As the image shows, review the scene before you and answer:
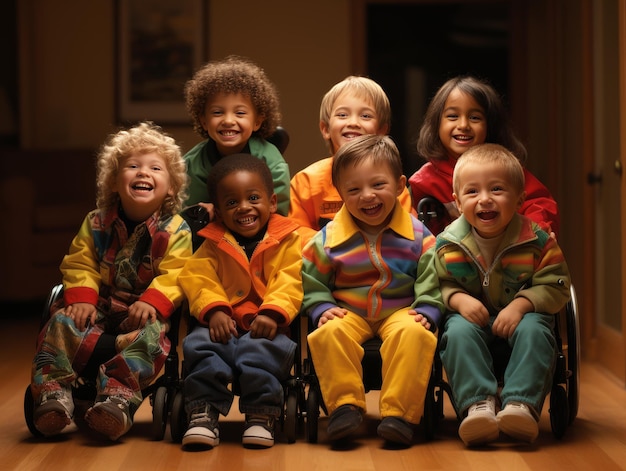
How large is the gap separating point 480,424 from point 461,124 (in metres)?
0.99

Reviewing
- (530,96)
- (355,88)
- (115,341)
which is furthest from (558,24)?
(115,341)

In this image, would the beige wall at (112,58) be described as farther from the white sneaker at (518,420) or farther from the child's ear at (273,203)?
the white sneaker at (518,420)

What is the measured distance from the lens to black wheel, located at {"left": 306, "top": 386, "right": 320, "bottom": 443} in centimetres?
265

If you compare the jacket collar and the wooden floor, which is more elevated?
the jacket collar

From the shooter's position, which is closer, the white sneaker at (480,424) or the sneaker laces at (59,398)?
the white sneaker at (480,424)

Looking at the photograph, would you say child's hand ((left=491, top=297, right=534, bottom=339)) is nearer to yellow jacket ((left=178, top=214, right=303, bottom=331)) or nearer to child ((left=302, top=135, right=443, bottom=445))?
child ((left=302, top=135, right=443, bottom=445))

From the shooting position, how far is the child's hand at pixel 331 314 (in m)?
2.69

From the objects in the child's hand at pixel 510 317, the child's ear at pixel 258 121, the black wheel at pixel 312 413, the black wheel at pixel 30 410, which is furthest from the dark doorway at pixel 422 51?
the black wheel at pixel 30 410

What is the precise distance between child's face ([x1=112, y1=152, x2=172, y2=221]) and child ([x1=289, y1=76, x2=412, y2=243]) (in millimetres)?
439

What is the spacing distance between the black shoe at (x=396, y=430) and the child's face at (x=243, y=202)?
67 cm

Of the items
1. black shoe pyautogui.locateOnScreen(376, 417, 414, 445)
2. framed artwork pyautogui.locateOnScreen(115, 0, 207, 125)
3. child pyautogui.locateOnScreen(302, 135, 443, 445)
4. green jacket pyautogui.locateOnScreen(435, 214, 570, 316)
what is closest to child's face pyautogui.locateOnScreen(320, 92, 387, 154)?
child pyautogui.locateOnScreen(302, 135, 443, 445)

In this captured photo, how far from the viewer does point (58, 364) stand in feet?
8.84

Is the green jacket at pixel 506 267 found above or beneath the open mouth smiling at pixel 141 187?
beneath

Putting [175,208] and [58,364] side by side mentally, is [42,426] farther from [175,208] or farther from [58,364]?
[175,208]
